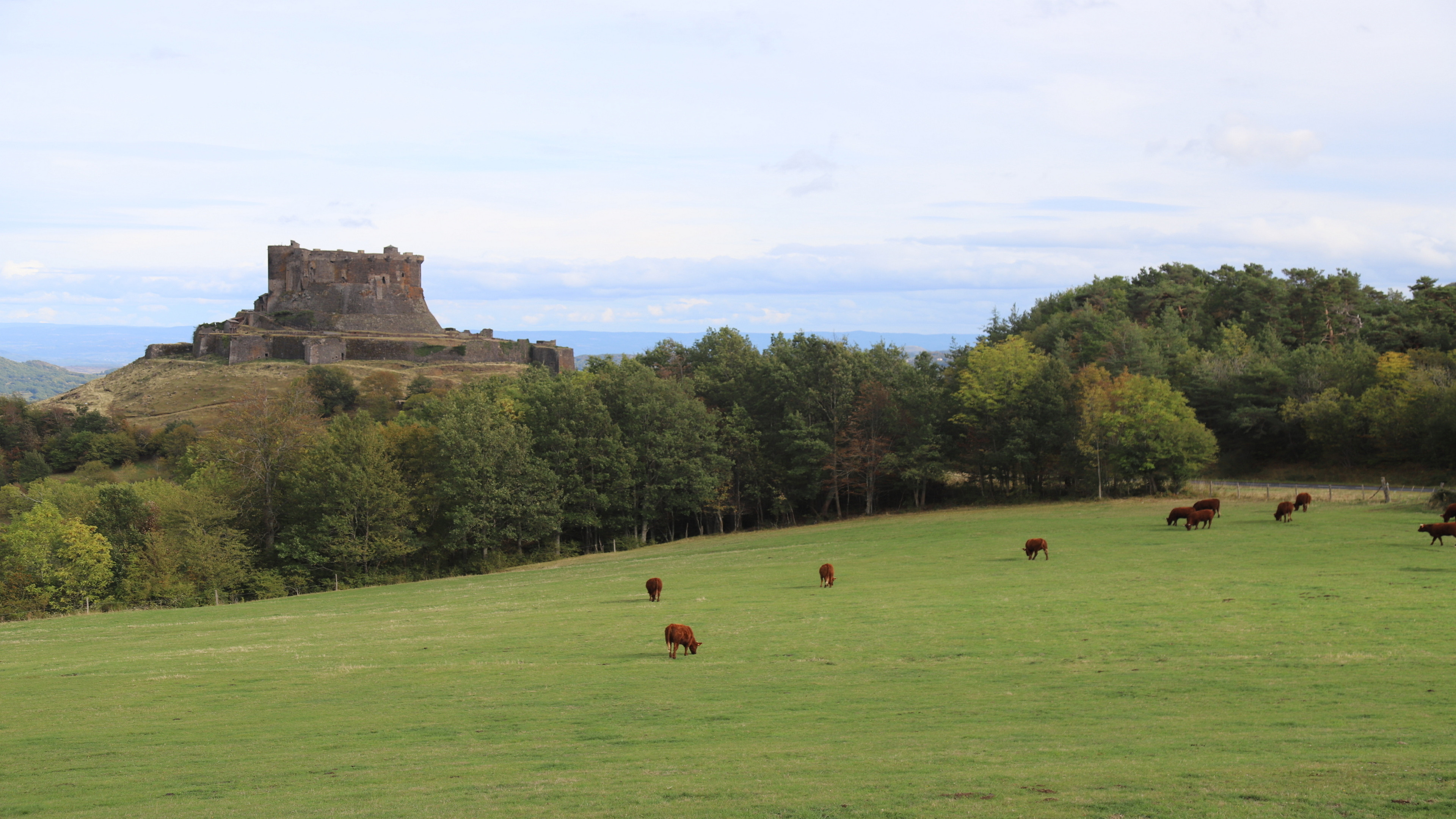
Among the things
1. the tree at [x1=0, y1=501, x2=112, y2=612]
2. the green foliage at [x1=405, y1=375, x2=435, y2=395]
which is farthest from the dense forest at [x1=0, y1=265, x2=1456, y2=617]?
the green foliage at [x1=405, y1=375, x2=435, y2=395]

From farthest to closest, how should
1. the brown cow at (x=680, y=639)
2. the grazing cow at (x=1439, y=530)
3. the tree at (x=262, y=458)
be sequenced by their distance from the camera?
the tree at (x=262, y=458)
the grazing cow at (x=1439, y=530)
the brown cow at (x=680, y=639)

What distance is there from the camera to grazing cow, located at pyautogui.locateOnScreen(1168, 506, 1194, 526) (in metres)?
36.1

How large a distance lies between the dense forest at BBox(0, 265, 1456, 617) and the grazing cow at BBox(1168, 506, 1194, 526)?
14231 millimetres

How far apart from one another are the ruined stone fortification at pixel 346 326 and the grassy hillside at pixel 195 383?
7.00 ft

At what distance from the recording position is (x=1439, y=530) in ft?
89.7

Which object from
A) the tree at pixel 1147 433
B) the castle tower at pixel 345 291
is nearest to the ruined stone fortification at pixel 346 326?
the castle tower at pixel 345 291

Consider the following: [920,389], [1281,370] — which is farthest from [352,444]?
[1281,370]

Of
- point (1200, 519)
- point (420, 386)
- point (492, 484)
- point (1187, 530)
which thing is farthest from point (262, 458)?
point (1200, 519)

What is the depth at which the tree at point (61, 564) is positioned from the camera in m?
43.7

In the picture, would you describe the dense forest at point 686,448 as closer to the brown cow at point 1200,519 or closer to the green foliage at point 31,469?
the green foliage at point 31,469

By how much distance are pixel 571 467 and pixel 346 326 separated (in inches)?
2473

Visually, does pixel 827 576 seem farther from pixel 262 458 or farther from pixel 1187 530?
pixel 262 458

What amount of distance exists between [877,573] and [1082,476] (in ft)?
102

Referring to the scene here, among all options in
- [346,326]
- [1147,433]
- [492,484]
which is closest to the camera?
[1147,433]
